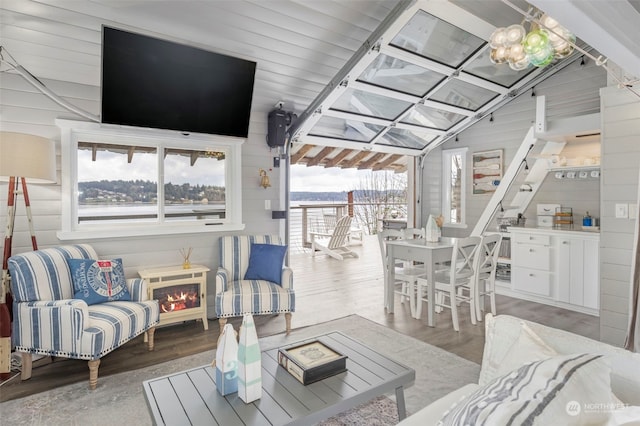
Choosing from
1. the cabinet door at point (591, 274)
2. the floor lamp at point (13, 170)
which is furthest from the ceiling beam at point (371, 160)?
the floor lamp at point (13, 170)

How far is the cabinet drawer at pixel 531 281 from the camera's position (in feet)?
14.4

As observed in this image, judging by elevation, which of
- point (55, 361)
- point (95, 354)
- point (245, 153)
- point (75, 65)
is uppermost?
point (75, 65)

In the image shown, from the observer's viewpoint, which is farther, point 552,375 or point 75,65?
point 75,65

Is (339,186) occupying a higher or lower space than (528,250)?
higher

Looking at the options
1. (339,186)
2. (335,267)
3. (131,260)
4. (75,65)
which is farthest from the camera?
(339,186)

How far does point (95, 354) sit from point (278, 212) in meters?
2.52

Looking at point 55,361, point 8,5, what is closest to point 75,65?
point 8,5

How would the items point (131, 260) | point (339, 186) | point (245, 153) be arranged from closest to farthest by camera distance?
point (131, 260)
point (245, 153)
point (339, 186)

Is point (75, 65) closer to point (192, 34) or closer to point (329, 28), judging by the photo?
point (192, 34)

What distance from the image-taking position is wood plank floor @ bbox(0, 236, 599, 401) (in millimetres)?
2801

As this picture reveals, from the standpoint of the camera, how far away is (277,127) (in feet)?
Result: 14.5

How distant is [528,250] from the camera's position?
4.54m

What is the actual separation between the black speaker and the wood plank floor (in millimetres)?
2018

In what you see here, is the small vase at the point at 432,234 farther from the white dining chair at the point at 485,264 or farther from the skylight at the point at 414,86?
the skylight at the point at 414,86
